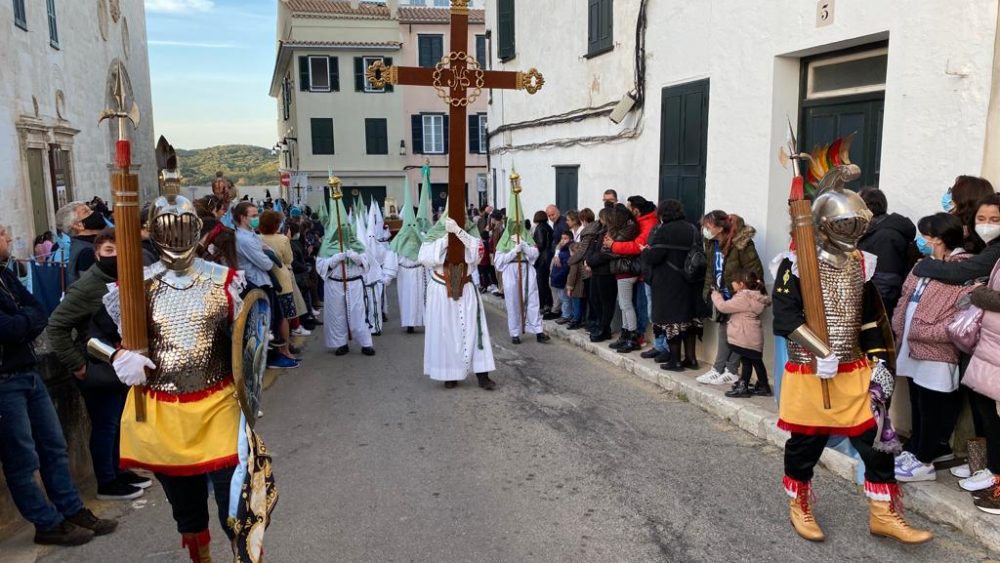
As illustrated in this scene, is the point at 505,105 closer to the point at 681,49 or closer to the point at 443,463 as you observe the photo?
the point at 681,49

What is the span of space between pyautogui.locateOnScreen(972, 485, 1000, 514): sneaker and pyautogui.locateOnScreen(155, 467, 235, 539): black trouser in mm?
4227

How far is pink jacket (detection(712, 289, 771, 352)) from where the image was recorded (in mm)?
6582

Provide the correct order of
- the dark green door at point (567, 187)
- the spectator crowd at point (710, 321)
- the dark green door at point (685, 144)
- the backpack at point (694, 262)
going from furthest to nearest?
1. the dark green door at point (567, 187)
2. the dark green door at point (685, 144)
3. the backpack at point (694, 262)
4. the spectator crowd at point (710, 321)

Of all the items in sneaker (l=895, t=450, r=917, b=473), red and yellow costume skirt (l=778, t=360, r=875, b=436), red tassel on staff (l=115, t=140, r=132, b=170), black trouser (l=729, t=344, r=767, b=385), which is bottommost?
sneaker (l=895, t=450, r=917, b=473)

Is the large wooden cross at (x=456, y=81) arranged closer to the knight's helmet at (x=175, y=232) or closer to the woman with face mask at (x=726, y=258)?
the woman with face mask at (x=726, y=258)

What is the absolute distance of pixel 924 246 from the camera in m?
5.10

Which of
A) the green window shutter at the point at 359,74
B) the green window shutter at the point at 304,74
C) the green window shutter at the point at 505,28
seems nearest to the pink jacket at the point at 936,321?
the green window shutter at the point at 505,28

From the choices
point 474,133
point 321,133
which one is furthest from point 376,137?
point 474,133

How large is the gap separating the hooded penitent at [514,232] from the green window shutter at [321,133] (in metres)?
24.6

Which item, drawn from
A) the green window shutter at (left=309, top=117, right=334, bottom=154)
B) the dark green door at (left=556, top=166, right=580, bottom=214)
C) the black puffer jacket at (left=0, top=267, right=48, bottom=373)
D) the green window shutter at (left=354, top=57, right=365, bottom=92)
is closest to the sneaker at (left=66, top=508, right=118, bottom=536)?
the black puffer jacket at (left=0, top=267, right=48, bottom=373)

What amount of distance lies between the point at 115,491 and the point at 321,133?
2939 centimetres

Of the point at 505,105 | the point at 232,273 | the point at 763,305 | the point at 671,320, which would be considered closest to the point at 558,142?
the point at 505,105

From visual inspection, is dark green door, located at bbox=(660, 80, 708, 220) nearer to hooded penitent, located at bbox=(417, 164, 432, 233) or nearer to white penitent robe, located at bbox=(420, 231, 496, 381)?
white penitent robe, located at bbox=(420, 231, 496, 381)

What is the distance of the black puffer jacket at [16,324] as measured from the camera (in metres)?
3.90
